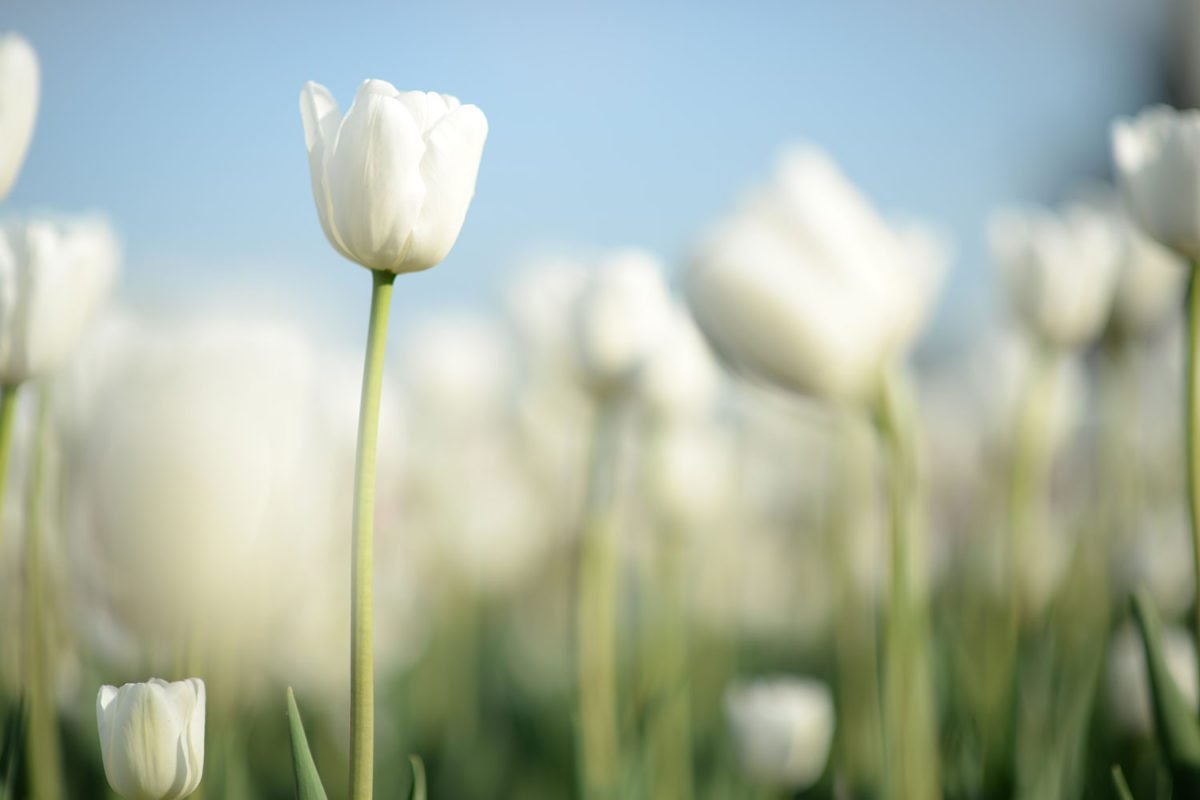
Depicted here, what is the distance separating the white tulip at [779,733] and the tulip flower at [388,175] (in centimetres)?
55

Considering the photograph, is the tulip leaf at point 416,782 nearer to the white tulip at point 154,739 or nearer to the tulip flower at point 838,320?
the white tulip at point 154,739

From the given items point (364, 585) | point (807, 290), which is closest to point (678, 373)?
point (807, 290)

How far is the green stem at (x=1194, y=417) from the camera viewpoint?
1.77 ft

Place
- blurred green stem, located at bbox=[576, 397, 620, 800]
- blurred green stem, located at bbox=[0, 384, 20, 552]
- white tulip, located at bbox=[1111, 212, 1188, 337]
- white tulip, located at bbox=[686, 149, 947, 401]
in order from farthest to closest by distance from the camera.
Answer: white tulip, located at bbox=[1111, 212, 1188, 337] < blurred green stem, located at bbox=[576, 397, 620, 800] < white tulip, located at bbox=[686, 149, 947, 401] < blurred green stem, located at bbox=[0, 384, 20, 552]

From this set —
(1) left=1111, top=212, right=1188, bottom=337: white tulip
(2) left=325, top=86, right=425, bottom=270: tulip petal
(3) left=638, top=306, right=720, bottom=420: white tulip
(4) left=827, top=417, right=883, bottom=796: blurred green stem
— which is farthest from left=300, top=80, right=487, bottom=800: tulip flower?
(1) left=1111, top=212, right=1188, bottom=337: white tulip

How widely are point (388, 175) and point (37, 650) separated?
1.14 feet

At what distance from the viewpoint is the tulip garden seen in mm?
390

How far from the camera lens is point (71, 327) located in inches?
19.6

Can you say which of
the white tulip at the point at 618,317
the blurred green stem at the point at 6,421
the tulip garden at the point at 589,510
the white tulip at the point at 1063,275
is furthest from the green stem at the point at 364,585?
the white tulip at the point at 1063,275

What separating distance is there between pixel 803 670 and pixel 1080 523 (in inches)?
23.9

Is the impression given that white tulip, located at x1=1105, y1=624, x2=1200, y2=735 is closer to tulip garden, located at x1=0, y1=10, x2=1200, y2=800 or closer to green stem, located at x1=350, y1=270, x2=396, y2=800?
tulip garden, located at x1=0, y1=10, x2=1200, y2=800

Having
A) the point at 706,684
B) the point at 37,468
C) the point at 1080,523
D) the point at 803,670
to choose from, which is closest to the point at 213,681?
the point at 37,468

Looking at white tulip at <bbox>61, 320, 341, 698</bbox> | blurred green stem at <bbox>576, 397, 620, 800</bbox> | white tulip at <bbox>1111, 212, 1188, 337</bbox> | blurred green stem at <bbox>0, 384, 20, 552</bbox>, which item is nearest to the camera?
white tulip at <bbox>61, 320, 341, 698</bbox>

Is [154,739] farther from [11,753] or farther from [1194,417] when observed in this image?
[1194,417]
